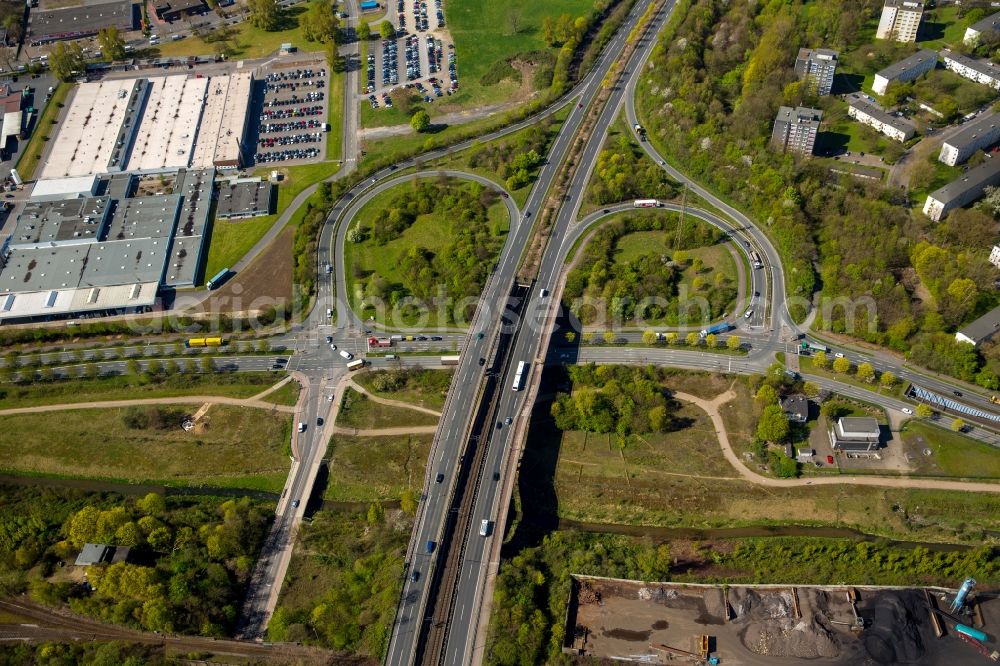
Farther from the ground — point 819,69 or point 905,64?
point 905,64

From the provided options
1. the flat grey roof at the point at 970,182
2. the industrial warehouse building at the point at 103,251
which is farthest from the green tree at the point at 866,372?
the industrial warehouse building at the point at 103,251

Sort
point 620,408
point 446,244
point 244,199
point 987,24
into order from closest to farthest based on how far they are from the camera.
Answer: point 620,408 → point 446,244 → point 244,199 → point 987,24

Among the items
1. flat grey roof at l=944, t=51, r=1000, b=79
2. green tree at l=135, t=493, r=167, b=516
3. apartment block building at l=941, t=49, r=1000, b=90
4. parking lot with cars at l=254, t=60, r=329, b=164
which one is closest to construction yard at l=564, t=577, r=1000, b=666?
green tree at l=135, t=493, r=167, b=516

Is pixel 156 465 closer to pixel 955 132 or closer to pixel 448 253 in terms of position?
pixel 448 253

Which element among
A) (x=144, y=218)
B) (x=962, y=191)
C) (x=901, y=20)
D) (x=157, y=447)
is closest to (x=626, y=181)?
(x=962, y=191)

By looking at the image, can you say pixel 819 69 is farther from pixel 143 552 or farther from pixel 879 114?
pixel 143 552

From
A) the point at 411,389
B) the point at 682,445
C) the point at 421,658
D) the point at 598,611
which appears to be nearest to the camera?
the point at 421,658

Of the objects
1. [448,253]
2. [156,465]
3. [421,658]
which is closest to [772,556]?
[421,658]
